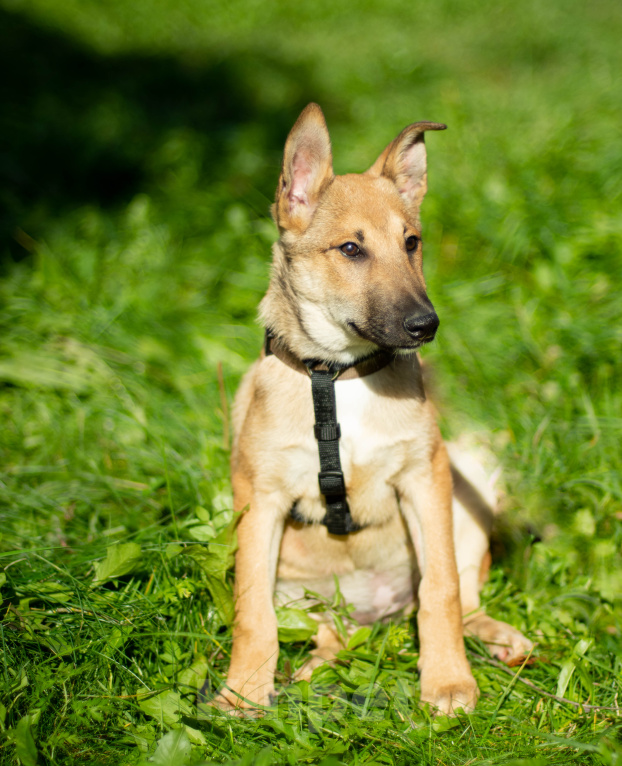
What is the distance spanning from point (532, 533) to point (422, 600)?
3.25 ft

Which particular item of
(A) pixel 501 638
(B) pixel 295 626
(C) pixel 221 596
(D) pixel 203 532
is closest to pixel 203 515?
(D) pixel 203 532

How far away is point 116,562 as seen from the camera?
2.57m

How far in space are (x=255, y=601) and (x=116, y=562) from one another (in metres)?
0.61

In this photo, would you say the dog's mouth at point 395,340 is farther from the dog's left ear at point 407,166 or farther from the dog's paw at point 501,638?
the dog's paw at point 501,638

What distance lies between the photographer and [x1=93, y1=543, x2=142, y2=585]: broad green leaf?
2.56 meters

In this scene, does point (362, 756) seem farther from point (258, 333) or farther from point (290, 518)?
point (258, 333)

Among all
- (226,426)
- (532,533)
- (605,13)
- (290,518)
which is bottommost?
(532,533)

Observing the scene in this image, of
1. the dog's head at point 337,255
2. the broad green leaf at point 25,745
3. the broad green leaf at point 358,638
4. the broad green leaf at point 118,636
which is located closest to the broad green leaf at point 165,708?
the broad green leaf at point 118,636

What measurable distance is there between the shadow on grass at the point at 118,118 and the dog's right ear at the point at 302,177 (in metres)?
3.86

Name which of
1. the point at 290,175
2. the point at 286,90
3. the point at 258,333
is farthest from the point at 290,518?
the point at 286,90

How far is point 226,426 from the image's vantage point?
11.8ft

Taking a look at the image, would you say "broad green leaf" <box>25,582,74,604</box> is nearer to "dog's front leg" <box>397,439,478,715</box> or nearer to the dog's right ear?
"dog's front leg" <box>397,439,478,715</box>

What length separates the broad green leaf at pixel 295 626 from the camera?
2799 mm

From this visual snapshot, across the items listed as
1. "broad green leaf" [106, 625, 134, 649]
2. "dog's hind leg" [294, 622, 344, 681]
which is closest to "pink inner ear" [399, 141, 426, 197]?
"dog's hind leg" [294, 622, 344, 681]
